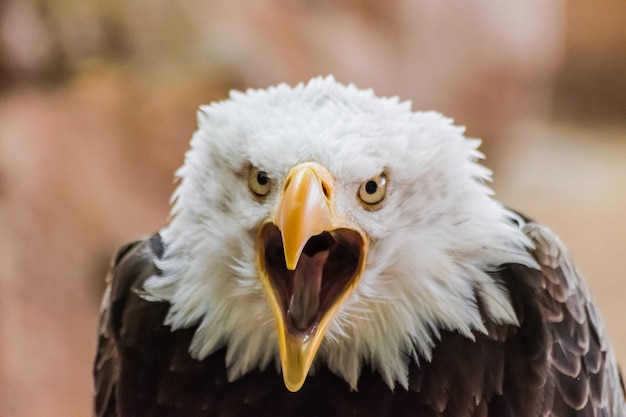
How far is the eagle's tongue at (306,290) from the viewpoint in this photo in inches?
31.5

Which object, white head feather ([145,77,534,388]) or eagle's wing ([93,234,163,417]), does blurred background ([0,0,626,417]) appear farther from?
white head feather ([145,77,534,388])

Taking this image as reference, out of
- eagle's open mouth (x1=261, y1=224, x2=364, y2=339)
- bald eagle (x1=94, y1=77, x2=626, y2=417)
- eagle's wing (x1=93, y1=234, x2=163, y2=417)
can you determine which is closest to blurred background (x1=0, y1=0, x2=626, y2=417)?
eagle's wing (x1=93, y1=234, x2=163, y2=417)

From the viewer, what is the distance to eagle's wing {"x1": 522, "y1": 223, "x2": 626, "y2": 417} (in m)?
0.97

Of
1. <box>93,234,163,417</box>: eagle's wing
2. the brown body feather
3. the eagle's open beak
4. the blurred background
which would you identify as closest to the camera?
the eagle's open beak

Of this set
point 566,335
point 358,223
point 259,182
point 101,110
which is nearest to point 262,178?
point 259,182

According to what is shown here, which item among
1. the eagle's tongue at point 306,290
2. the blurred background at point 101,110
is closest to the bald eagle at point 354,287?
the eagle's tongue at point 306,290

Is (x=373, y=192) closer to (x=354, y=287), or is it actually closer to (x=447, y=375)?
(x=354, y=287)

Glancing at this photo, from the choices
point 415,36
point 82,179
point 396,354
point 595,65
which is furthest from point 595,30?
point 396,354

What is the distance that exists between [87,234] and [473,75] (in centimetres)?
153

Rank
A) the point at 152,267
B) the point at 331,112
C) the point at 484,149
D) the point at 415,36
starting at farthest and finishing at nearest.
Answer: the point at 484,149 → the point at 415,36 → the point at 152,267 → the point at 331,112

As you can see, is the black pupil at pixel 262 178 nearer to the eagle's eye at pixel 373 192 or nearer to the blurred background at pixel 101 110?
the eagle's eye at pixel 373 192

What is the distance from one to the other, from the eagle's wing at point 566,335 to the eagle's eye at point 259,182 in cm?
38

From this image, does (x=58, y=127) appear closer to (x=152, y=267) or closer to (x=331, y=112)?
(x=152, y=267)

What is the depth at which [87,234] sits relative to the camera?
1.80 m
